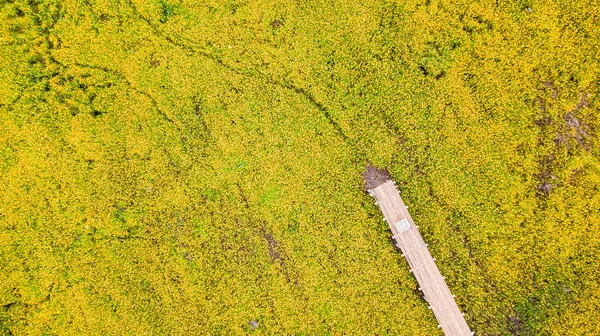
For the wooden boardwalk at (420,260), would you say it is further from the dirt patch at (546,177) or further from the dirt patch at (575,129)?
the dirt patch at (575,129)

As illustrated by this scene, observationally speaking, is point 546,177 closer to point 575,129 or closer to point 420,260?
point 575,129

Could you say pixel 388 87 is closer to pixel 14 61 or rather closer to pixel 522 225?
pixel 522 225

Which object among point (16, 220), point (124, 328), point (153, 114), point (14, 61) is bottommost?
point (124, 328)

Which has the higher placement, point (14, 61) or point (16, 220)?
point (14, 61)

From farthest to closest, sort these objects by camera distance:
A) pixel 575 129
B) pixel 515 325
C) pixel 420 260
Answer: pixel 575 129 < pixel 515 325 < pixel 420 260

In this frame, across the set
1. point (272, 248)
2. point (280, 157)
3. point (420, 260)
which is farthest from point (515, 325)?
point (280, 157)

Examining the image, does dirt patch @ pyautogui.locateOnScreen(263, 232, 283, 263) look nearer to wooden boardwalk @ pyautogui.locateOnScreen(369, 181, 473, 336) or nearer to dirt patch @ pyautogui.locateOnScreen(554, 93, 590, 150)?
wooden boardwalk @ pyautogui.locateOnScreen(369, 181, 473, 336)

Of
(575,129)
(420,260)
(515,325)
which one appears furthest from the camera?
(575,129)

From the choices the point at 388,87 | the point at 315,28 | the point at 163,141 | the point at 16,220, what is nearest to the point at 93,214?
the point at 16,220
